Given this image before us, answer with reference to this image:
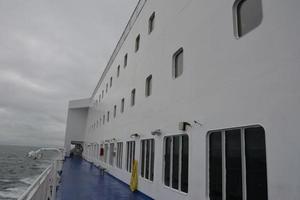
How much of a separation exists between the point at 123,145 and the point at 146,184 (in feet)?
11.7

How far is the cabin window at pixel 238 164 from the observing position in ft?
9.79

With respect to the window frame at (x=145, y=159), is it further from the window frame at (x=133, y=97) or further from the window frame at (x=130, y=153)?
the window frame at (x=133, y=97)

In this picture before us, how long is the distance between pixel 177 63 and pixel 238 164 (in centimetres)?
314

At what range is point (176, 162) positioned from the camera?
5.20 meters

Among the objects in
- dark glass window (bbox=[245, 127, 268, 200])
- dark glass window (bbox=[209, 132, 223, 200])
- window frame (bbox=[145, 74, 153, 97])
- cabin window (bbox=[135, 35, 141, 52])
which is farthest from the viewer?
cabin window (bbox=[135, 35, 141, 52])

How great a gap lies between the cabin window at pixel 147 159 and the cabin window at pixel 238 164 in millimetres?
2915

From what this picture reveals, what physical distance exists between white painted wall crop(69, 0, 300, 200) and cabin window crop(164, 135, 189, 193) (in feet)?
0.60

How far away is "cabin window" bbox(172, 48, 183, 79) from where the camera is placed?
5666mm

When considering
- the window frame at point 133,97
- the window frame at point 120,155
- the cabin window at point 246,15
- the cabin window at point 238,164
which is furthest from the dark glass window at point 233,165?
the window frame at point 120,155

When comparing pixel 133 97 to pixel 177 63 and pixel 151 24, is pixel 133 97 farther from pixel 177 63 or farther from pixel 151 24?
pixel 177 63

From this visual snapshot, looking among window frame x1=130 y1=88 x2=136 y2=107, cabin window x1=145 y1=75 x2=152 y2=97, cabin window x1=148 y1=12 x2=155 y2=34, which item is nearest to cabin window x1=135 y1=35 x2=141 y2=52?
cabin window x1=148 y1=12 x2=155 y2=34

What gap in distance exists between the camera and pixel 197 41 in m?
4.73

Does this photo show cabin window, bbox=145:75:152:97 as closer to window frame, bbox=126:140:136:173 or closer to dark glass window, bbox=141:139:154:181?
dark glass window, bbox=141:139:154:181

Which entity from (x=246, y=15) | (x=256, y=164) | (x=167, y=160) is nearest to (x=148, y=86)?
(x=167, y=160)
